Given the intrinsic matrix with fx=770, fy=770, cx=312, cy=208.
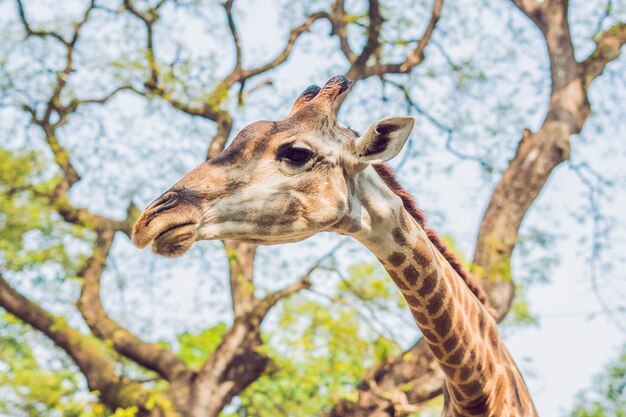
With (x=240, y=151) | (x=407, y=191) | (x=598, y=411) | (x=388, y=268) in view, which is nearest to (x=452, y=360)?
(x=388, y=268)

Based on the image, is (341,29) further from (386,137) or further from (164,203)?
(164,203)

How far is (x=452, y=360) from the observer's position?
12.5 ft

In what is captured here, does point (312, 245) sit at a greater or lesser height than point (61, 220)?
lesser

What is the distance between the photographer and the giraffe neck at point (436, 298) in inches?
142

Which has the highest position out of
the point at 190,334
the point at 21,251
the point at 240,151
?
the point at 21,251

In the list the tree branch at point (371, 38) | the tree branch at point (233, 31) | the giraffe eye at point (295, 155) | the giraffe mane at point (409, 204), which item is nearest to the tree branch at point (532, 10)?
the tree branch at point (371, 38)

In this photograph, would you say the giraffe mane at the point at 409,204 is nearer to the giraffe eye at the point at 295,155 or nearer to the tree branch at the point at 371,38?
the giraffe eye at the point at 295,155

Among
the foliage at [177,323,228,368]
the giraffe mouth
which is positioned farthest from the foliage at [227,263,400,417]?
the giraffe mouth

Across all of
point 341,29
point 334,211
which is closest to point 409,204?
point 334,211

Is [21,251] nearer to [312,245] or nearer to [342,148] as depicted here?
[312,245]

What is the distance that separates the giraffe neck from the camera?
361cm

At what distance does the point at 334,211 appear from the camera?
11.2ft

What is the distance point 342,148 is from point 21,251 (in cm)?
916

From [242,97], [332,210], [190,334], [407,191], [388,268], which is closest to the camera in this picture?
[332,210]
